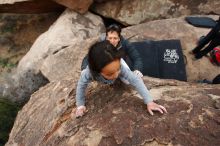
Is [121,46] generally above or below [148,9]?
above

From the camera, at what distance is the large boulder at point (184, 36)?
545 centimetres

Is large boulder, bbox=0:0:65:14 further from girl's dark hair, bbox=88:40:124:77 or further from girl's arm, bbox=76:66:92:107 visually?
girl's dark hair, bbox=88:40:124:77

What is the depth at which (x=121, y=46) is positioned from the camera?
160 inches

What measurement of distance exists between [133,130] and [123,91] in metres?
0.48

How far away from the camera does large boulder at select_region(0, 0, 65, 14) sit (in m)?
7.70

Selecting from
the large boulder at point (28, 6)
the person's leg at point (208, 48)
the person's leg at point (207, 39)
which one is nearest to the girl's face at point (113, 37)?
the person's leg at point (207, 39)

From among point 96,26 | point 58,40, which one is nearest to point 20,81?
point 58,40

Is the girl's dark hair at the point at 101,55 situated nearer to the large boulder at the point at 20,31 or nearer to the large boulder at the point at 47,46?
the large boulder at the point at 47,46

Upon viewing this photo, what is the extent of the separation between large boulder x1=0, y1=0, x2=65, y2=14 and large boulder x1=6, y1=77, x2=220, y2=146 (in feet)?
13.3

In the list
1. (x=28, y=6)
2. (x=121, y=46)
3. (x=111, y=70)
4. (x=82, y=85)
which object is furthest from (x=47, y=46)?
(x=111, y=70)

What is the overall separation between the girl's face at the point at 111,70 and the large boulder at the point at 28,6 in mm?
4966

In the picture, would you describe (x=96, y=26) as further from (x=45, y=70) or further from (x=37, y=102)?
(x=37, y=102)

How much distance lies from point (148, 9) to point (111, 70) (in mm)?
4562

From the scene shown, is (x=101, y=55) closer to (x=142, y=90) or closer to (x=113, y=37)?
(x=142, y=90)
